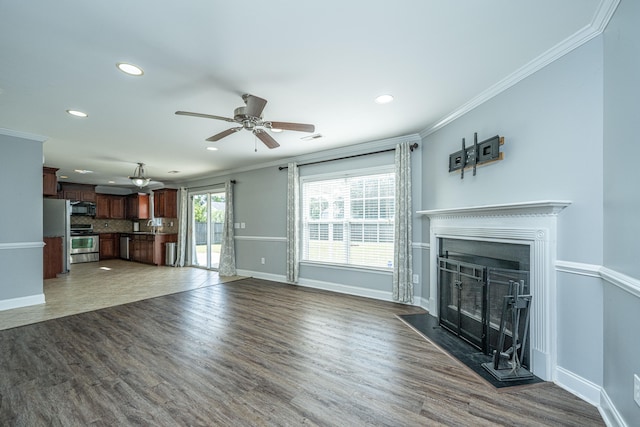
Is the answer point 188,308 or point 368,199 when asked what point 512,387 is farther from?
point 188,308

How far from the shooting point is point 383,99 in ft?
9.79

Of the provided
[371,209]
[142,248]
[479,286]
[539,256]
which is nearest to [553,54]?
[539,256]

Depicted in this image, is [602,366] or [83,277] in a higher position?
[602,366]

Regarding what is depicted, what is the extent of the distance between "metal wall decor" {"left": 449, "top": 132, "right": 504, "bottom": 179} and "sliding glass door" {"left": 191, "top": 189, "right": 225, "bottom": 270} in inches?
224

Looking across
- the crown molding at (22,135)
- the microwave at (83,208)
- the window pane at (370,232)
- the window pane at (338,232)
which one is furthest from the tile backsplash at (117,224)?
the window pane at (370,232)

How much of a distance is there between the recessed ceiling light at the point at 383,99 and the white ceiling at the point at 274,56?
0.11 m

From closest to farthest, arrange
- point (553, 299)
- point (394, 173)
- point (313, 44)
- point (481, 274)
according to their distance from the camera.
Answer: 1. point (313, 44)
2. point (553, 299)
3. point (481, 274)
4. point (394, 173)

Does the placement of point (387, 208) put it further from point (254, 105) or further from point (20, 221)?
point (20, 221)

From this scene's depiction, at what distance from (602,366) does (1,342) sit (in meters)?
5.39

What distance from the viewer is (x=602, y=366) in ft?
6.16

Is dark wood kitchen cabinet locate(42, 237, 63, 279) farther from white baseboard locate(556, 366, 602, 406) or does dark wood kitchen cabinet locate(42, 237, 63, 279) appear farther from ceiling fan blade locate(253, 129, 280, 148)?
white baseboard locate(556, 366, 602, 406)

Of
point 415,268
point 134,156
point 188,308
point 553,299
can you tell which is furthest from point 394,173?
point 134,156

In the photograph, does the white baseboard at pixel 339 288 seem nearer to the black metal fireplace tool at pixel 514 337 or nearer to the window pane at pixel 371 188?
the window pane at pixel 371 188

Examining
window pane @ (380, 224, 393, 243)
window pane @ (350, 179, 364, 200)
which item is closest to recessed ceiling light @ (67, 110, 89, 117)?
window pane @ (350, 179, 364, 200)
